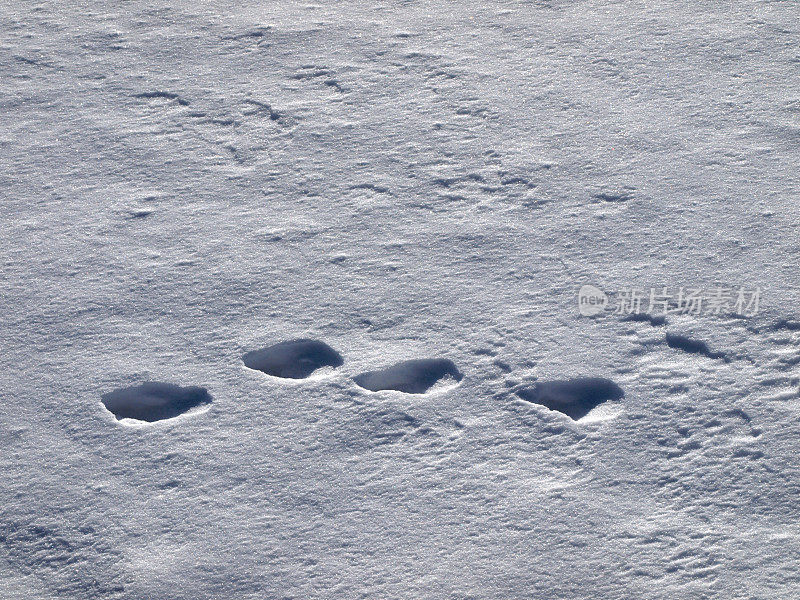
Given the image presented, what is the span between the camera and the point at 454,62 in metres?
2.64

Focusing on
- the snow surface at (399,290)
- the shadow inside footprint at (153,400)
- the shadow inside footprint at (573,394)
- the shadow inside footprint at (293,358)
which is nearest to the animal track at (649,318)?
the snow surface at (399,290)

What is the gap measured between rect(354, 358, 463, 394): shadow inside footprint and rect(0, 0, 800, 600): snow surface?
30mm

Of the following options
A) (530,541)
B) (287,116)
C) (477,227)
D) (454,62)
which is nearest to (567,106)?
(454,62)

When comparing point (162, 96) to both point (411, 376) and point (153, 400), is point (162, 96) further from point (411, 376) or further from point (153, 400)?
point (411, 376)

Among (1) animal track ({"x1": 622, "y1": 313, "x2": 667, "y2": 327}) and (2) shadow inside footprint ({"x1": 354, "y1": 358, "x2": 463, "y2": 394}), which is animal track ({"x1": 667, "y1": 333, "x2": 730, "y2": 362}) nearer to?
(1) animal track ({"x1": 622, "y1": 313, "x2": 667, "y2": 327})

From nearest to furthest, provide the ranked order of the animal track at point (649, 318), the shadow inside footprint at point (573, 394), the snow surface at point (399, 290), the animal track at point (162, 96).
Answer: the snow surface at point (399, 290)
the shadow inside footprint at point (573, 394)
the animal track at point (649, 318)
the animal track at point (162, 96)

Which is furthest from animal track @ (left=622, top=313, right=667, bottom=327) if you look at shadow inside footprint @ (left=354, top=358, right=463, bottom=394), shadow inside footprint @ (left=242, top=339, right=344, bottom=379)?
shadow inside footprint @ (left=242, top=339, right=344, bottom=379)

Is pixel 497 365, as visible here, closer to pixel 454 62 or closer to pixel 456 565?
pixel 456 565

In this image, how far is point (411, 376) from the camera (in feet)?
5.96

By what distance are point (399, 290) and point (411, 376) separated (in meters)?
0.23

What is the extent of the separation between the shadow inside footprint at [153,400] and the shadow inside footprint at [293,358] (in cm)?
12

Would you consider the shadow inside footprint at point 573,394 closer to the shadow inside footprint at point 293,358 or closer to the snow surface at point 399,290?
the snow surface at point 399,290

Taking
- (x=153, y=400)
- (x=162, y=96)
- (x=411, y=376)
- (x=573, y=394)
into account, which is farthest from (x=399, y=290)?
(x=162, y=96)

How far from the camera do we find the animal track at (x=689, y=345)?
1.81 metres
